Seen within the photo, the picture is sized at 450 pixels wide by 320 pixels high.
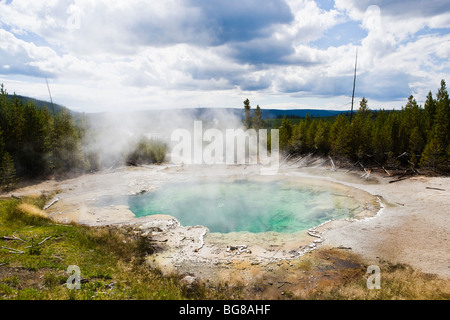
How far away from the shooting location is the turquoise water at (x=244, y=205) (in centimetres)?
2020

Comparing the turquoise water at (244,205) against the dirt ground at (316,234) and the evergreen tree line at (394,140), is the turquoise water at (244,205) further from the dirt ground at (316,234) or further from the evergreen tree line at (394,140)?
the evergreen tree line at (394,140)

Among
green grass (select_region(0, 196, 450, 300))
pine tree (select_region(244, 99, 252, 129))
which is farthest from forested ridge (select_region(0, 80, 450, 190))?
pine tree (select_region(244, 99, 252, 129))

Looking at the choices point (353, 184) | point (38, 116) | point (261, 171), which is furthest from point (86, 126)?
point (353, 184)

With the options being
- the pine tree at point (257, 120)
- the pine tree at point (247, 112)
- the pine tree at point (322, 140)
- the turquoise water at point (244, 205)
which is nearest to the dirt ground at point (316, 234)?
the turquoise water at point (244, 205)

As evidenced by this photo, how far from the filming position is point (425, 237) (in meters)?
14.9

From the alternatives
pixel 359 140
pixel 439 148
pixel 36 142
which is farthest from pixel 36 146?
pixel 439 148

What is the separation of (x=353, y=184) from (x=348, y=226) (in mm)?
13275

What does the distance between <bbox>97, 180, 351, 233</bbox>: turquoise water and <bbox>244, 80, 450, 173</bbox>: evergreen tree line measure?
12282 mm

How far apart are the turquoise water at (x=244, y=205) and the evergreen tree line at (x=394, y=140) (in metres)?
12.3

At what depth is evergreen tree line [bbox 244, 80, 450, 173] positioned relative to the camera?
2848cm

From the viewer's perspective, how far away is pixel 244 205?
24.9 metres

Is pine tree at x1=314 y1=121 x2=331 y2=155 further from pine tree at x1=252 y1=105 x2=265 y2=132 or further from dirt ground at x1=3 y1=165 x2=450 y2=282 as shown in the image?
pine tree at x1=252 y1=105 x2=265 y2=132

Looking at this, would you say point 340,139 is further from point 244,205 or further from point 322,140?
point 244,205

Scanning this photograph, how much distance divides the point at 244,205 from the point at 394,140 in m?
23.9
